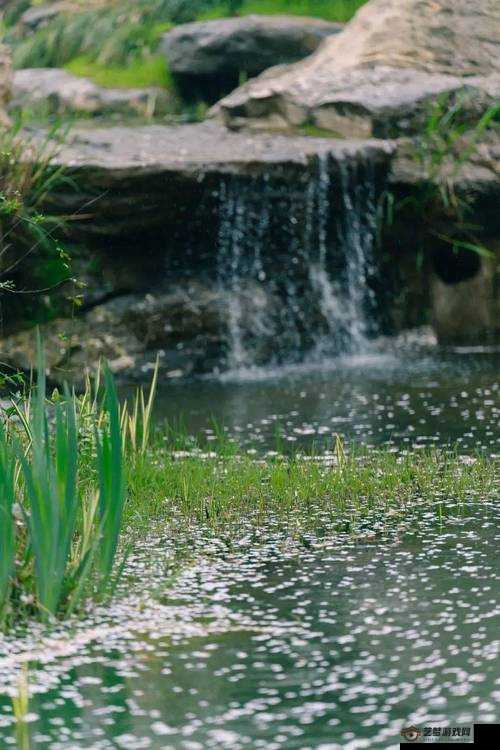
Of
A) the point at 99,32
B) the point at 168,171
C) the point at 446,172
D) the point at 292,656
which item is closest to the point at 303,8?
the point at 99,32

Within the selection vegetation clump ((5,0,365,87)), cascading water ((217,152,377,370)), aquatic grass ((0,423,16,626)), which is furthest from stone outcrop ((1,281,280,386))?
aquatic grass ((0,423,16,626))

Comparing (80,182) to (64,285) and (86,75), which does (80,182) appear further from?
(86,75)

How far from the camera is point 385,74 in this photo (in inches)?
411

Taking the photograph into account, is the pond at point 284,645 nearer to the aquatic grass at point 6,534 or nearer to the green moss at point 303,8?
the aquatic grass at point 6,534

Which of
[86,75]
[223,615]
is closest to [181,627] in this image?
[223,615]

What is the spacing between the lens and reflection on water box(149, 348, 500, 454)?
665cm

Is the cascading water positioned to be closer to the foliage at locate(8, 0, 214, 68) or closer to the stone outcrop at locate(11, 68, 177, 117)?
the stone outcrop at locate(11, 68, 177, 117)

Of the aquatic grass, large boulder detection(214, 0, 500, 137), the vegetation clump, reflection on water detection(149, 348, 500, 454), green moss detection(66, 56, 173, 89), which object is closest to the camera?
the aquatic grass

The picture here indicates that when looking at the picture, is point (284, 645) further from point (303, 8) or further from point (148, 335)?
point (303, 8)

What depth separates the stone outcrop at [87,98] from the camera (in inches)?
487

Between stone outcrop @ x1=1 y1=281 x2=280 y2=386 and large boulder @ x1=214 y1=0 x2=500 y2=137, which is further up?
large boulder @ x1=214 y1=0 x2=500 y2=137

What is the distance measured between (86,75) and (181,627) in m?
10.1

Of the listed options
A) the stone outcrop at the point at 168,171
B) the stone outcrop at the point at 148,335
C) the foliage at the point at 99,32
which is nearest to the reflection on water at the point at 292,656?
the stone outcrop at the point at 168,171

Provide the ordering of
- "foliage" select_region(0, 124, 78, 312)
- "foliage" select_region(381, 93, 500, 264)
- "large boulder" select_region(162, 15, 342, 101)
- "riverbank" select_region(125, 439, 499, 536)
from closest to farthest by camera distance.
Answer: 1. "riverbank" select_region(125, 439, 499, 536)
2. "foliage" select_region(0, 124, 78, 312)
3. "foliage" select_region(381, 93, 500, 264)
4. "large boulder" select_region(162, 15, 342, 101)
